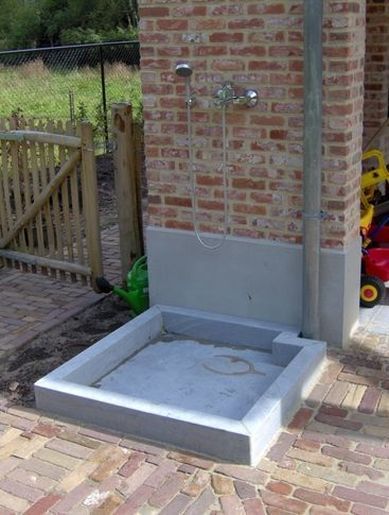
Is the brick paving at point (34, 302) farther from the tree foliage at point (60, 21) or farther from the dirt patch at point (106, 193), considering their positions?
the tree foliage at point (60, 21)

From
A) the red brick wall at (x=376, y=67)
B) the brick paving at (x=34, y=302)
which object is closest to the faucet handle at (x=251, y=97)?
the brick paving at (x=34, y=302)

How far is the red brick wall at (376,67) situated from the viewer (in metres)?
6.37

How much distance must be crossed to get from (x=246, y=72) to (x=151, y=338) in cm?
181

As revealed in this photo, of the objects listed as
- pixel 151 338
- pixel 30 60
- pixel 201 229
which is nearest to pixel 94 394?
pixel 151 338

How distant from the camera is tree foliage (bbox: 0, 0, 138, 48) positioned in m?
41.7

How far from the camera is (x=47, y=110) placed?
15.0 meters

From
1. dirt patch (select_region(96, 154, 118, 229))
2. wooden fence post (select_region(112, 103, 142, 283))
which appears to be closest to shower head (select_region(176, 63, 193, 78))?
Result: wooden fence post (select_region(112, 103, 142, 283))

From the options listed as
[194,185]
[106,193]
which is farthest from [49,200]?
[106,193]

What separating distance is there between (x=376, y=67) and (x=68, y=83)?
9173 mm

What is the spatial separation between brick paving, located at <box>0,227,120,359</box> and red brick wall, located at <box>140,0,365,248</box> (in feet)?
4.04

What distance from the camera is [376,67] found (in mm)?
6512

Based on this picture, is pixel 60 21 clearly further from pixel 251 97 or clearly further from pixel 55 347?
pixel 251 97

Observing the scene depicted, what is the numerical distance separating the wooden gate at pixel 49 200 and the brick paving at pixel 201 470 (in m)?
1.90

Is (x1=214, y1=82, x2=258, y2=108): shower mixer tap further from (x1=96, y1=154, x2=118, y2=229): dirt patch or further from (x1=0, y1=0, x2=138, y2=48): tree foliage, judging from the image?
(x1=0, y1=0, x2=138, y2=48): tree foliage
